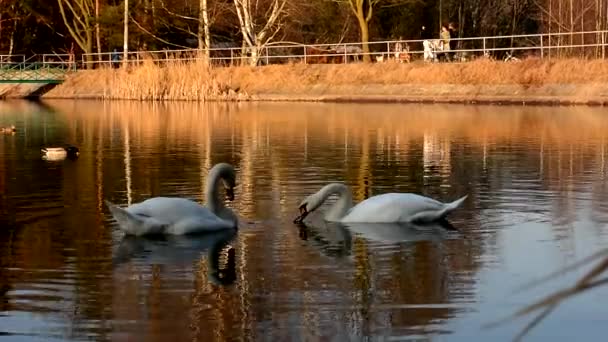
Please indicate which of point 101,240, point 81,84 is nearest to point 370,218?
point 101,240

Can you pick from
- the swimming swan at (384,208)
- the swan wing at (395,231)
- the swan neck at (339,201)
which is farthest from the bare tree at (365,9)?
the swan wing at (395,231)

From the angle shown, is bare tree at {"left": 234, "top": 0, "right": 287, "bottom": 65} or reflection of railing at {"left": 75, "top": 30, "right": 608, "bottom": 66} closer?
reflection of railing at {"left": 75, "top": 30, "right": 608, "bottom": 66}

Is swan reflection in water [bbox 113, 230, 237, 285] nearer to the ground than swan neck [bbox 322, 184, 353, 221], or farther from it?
nearer to the ground

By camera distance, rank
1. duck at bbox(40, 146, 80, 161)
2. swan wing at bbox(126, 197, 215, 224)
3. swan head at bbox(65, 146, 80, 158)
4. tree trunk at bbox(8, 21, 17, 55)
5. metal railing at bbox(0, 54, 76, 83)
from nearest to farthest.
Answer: swan wing at bbox(126, 197, 215, 224)
duck at bbox(40, 146, 80, 161)
swan head at bbox(65, 146, 80, 158)
metal railing at bbox(0, 54, 76, 83)
tree trunk at bbox(8, 21, 17, 55)

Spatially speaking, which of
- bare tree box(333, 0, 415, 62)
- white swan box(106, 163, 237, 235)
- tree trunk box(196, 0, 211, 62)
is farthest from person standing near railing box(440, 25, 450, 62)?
white swan box(106, 163, 237, 235)

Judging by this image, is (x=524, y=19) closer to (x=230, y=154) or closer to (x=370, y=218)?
(x=230, y=154)

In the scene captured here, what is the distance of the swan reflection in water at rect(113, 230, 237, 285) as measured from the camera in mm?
9898

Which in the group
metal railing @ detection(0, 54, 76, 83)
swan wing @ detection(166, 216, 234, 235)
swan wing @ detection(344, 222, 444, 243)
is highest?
metal railing @ detection(0, 54, 76, 83)

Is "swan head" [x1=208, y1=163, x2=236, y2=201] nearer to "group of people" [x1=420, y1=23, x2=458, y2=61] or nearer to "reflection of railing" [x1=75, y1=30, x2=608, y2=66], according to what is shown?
"reflection of railing" [x1=75, y1=30, x2=608, y2=66]

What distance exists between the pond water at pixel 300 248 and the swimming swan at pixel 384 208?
0.26 m

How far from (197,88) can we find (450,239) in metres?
36.4

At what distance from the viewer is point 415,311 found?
26.1 ft

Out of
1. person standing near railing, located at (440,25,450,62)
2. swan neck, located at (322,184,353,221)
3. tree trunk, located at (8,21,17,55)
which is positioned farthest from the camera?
tree trunk, located at (8,21,17,55)

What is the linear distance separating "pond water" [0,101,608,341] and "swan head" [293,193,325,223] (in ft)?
0.60
